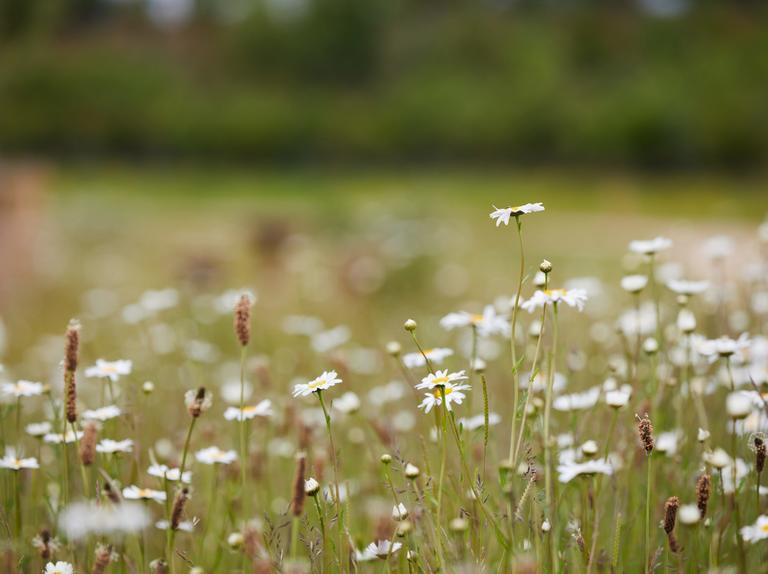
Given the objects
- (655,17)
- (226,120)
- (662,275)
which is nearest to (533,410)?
(662,275)

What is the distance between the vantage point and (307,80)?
2481cm

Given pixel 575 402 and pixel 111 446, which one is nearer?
pixel 111 446

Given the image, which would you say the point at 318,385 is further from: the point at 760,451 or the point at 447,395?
the point at 760,451

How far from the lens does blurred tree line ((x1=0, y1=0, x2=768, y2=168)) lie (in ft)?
65.8

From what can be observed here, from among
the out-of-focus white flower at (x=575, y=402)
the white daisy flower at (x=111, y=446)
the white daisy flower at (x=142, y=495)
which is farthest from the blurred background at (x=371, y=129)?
the white daisy flower at (x=142, y=495)

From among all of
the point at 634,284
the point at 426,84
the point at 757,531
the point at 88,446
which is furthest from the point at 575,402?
the point at 426,84

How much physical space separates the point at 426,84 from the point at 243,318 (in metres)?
23.6

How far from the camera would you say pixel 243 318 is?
149 cm

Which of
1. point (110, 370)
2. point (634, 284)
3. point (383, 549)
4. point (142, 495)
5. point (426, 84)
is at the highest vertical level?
point (426, 84)

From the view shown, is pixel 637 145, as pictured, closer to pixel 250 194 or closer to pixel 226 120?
pixel 250 194

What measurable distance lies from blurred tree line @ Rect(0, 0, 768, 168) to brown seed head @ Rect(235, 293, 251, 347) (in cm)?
1839

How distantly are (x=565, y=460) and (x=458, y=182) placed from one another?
61.8 feet

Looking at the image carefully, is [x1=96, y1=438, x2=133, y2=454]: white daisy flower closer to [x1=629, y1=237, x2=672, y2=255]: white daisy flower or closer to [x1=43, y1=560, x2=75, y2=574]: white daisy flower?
[x1=43, y1=560, x2=75, y2=574]: white daisy flower

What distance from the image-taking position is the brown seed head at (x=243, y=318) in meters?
1.49
